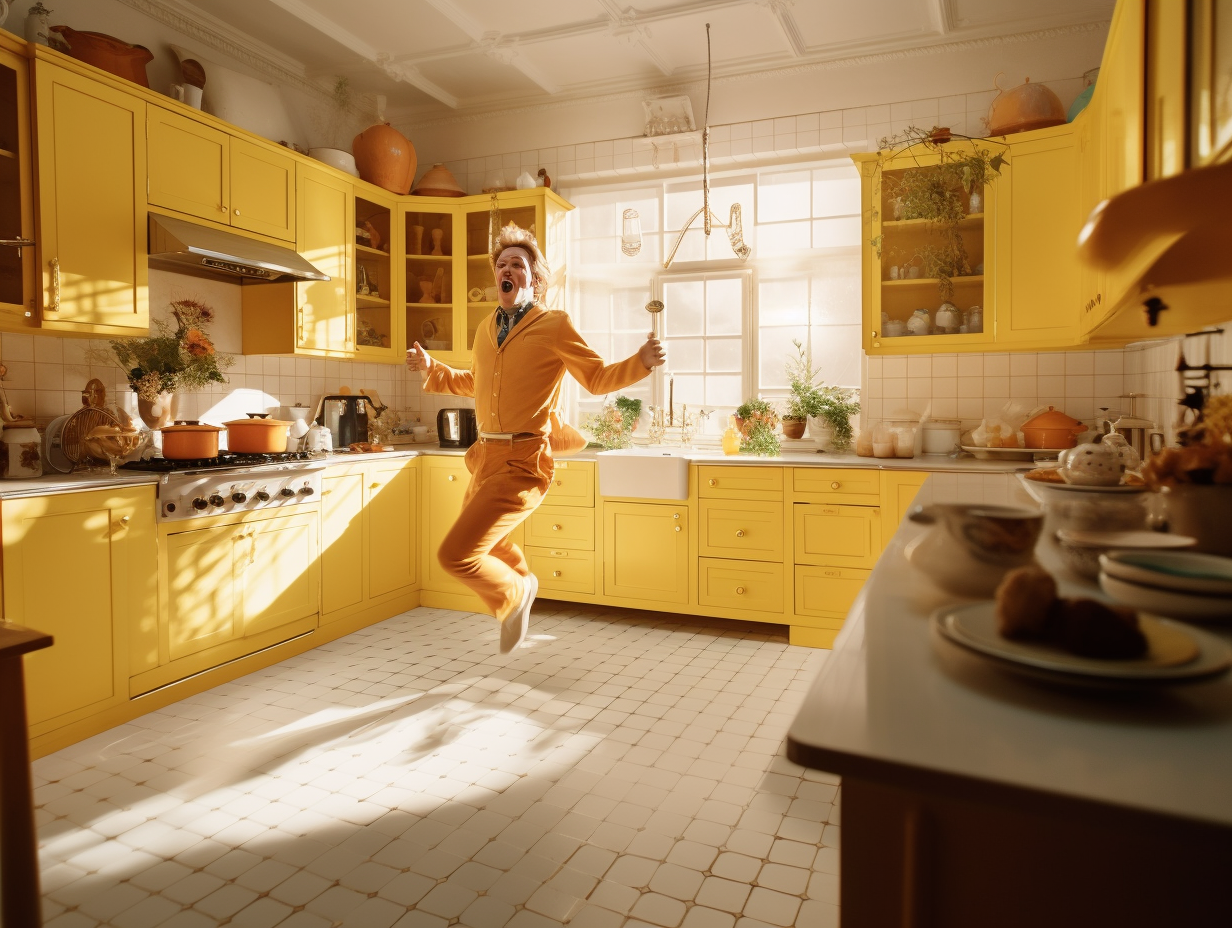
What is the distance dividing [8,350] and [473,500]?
188 cm

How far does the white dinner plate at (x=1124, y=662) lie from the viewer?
626 millimetres

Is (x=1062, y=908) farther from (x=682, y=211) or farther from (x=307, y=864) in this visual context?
(x=682, y=211)

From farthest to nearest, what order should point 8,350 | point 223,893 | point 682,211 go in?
point 682,211
point 8,350
point 223,893

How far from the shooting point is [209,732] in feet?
9.05

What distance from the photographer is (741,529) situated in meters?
3.95

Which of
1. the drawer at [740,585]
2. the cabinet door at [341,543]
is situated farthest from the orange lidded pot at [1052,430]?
the cabinet door at [341,543]

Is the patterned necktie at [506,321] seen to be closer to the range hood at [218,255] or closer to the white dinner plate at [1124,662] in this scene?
the range hood at [218,255]

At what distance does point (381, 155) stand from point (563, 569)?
8.68 ft

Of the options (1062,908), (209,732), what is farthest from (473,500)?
(1062,908)

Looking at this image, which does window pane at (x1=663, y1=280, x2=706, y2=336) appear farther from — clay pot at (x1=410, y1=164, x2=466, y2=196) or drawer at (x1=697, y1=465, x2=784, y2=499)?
clay pot at (x1=410, y1=164, x2=466, y2=196)

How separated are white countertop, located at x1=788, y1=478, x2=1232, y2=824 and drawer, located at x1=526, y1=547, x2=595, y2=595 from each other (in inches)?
137

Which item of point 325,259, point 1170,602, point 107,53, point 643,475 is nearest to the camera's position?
point 1170,602

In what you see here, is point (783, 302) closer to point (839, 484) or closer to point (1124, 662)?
point (839, 484)

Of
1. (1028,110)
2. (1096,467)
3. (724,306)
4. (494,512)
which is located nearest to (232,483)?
(494,512)
